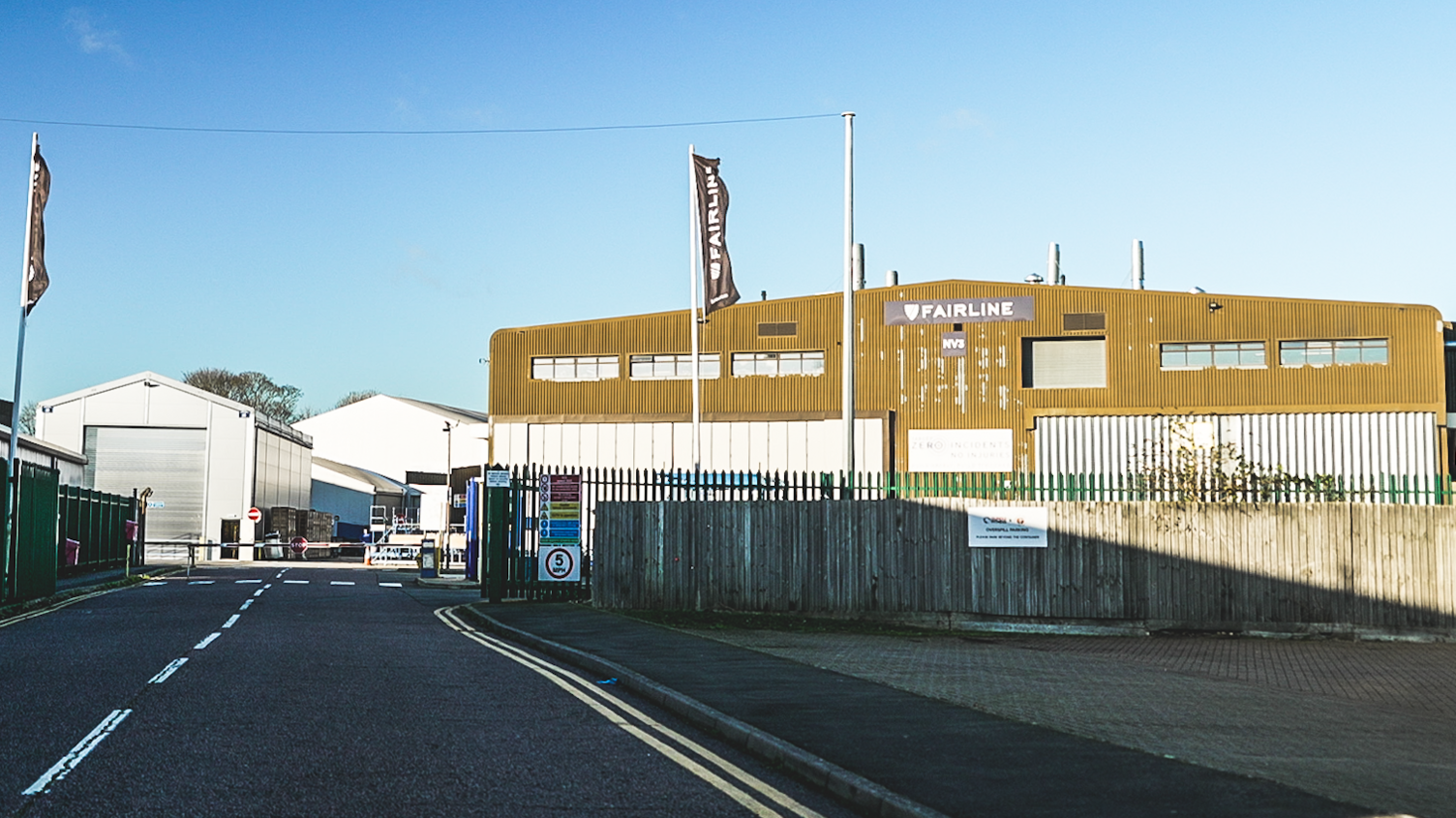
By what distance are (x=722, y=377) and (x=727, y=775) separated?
118 feet

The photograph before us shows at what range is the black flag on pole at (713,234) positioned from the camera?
28.1 metres

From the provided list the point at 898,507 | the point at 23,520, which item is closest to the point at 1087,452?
the point at 898,507

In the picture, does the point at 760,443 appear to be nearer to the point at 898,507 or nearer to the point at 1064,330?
the point at 1064,330

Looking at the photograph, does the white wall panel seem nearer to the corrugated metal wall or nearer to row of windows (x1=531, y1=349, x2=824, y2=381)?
row of windows (x1=531, y1=349, x2=824, y2=381)

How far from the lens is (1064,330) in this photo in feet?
136

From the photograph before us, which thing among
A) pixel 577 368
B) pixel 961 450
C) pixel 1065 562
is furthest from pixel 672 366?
pixel 1065 562

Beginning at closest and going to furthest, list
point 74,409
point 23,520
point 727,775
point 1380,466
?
point 727,775, point 23,520, point 1380,466, point 74,409

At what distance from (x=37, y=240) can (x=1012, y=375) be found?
28362 mm

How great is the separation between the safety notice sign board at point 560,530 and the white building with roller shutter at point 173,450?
41.3 m

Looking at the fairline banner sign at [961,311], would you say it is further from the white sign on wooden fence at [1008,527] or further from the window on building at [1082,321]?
the white sign on wooden fence at [1008,527]

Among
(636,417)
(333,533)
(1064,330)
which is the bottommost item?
(333,533)

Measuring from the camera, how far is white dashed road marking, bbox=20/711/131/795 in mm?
7109

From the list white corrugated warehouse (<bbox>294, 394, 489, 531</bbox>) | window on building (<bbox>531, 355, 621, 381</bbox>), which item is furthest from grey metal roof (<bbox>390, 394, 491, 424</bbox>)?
window on building (<bbox>531, 355, 621, 381</bbox>)

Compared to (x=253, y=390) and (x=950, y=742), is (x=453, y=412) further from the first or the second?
(x=950, y=742)
